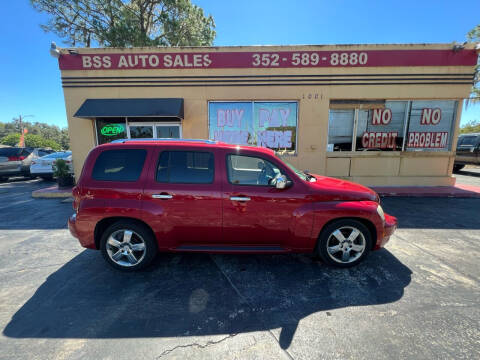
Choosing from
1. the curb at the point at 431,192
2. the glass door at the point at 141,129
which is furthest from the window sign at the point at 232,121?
the curb at the point at 431,192

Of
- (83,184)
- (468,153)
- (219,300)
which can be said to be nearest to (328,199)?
(219,300)

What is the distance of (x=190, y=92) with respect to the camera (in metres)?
8.09

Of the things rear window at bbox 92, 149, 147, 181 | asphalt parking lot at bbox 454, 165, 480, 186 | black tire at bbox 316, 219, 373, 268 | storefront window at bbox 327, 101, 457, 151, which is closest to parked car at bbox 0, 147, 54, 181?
rear window at bbox 92, 149, 147, 181

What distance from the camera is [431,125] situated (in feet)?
27.1

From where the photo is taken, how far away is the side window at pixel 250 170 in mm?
3043

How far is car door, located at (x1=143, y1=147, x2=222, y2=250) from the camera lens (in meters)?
2.98

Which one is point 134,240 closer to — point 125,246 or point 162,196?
point 125,246

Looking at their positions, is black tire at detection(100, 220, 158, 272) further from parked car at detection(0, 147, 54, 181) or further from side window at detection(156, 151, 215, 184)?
parked car at detection(0, 147, 54, 181)

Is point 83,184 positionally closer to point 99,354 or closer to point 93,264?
point 93,264

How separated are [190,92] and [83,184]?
6087 millimetres

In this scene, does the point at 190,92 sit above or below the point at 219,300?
above

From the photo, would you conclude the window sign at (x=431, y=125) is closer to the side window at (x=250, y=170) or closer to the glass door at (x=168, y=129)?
the side window at (x=250, y=170)

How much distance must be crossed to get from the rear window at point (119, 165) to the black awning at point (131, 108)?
15.5ft

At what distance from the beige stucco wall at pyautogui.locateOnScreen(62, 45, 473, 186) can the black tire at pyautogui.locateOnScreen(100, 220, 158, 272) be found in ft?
18.8
